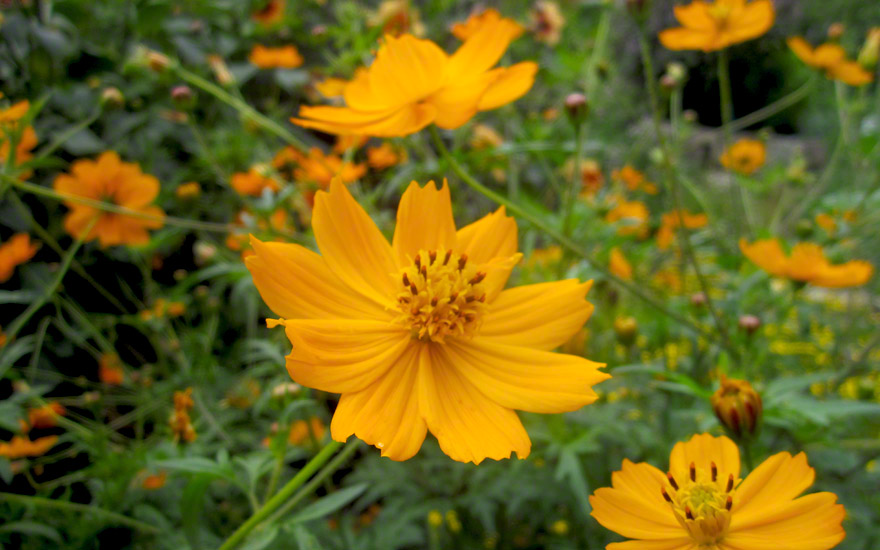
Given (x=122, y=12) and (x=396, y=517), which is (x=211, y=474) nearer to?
(x=396, y=517)

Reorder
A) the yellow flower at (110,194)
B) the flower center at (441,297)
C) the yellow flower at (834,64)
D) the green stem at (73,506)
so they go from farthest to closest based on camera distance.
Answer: the yellow flower at (834,64), the yellow flower at (110,194), the green stem at (73,506), the flower center at (441,297)

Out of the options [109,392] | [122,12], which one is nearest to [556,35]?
[122,12]

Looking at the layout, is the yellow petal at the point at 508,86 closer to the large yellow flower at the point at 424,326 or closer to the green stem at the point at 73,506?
the large yellow flower at the point at 424,326

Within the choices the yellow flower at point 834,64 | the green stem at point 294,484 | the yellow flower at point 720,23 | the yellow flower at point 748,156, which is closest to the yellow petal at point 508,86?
the green stem at point 294,484

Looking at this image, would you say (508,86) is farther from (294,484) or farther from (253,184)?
(253,184)

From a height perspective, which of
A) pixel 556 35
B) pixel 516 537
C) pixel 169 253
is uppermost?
pixel 556 35
